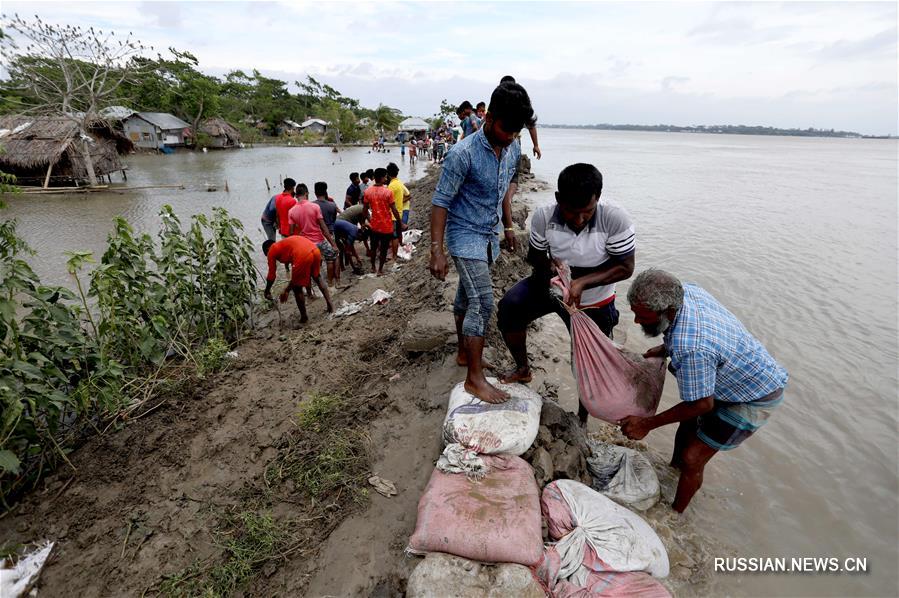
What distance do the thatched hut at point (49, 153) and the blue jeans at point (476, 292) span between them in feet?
64.8

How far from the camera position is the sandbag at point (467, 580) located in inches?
67.9

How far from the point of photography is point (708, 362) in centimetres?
197

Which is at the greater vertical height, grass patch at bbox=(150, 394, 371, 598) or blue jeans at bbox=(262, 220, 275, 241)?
blue jeans at bbox=(262, 220, 275, 241)

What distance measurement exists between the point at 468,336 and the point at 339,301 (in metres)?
3.98

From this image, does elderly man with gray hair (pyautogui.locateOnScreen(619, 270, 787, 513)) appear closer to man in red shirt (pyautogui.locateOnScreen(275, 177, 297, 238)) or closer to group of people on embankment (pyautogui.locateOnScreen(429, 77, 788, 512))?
group of people on embankment (pyautogui.locateOnScreen(429, 77, 788, 512))

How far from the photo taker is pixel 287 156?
1223 inches

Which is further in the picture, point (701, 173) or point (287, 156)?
point (287, 156)

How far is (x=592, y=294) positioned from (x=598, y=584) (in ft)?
4.81

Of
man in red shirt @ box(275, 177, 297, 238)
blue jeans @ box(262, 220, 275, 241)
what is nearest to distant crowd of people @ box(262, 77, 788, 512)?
man in red shirt @ box(275, 177, 297, 238)

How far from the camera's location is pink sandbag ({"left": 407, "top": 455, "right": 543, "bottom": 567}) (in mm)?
1851

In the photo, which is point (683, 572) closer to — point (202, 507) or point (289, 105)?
point (202, 507)

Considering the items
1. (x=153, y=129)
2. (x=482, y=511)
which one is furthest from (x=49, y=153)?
Answer: (x=482, y=511)

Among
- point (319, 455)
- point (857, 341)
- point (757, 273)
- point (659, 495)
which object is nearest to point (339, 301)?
point (319, 455)

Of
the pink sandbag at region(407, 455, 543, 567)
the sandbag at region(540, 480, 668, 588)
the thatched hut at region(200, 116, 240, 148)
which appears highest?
the thatched hut at region(200, 116, 240, 148)
